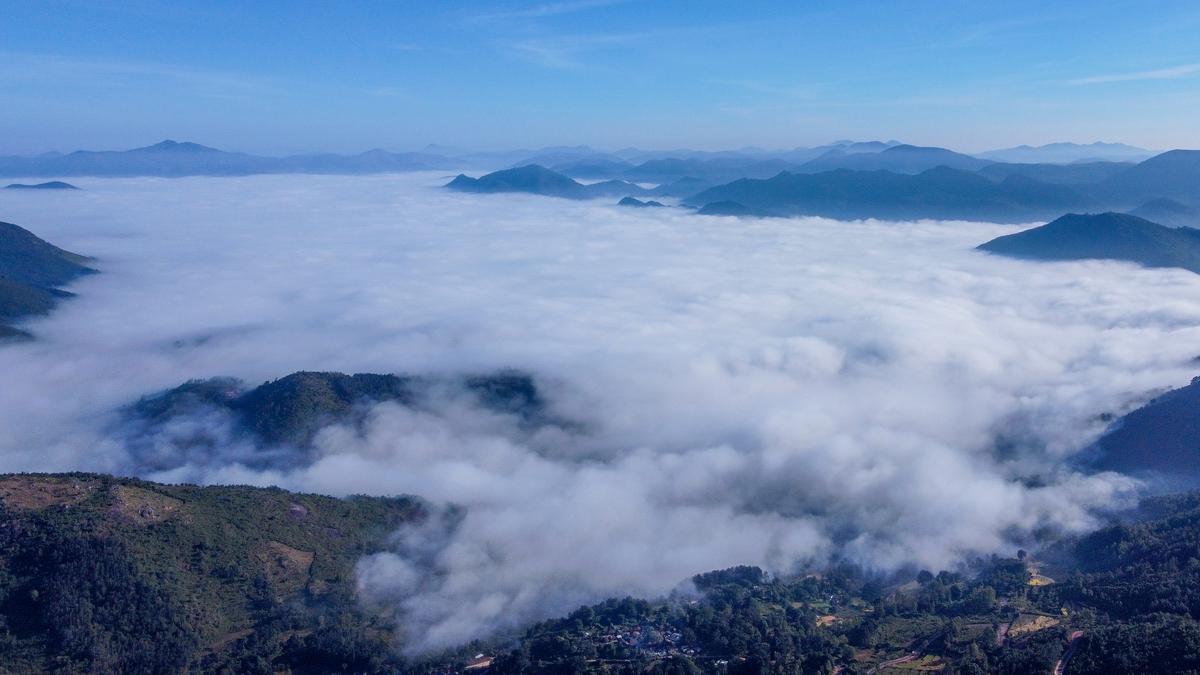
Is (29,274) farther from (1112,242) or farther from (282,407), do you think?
(1112,242)

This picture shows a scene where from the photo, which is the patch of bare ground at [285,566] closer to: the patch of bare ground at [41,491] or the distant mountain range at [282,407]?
the patch of bare ground at [41,491]

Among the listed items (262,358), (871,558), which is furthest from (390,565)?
(262,358)

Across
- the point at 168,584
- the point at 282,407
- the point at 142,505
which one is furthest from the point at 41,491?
the point at 282,407

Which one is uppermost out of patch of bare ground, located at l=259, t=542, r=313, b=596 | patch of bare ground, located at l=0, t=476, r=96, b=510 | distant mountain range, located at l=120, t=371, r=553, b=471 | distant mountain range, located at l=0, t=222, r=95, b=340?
distant mountain range, located at l=0, t=222, r=95, b=340

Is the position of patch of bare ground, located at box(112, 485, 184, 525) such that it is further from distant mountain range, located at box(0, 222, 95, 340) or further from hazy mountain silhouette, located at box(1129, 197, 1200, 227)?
hazy mountain silhouette, located at box(1129, 197, 1200, 227)

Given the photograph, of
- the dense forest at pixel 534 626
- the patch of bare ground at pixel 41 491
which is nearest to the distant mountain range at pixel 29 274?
the patch of bare ground at pixel 41 491

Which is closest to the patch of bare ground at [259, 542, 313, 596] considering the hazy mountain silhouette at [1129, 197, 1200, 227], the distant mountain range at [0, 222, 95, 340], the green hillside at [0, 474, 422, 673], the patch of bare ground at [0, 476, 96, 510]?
the green hillside at [0, 474, 422, 673]

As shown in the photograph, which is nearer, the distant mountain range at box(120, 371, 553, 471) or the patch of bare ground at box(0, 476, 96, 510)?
the patch of bare ground at box(0, 476, 96, 510)
